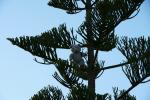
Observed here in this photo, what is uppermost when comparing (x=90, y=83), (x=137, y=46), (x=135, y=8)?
(x=135, y=8)

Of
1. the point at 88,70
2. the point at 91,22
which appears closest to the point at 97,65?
the point at 88,70

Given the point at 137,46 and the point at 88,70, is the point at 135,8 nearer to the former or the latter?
the point at 137,46

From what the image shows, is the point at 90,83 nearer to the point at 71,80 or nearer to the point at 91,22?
the point at 71,80

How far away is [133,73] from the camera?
10188 mm

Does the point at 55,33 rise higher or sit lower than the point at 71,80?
higher

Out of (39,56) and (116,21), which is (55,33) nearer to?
(39,56)

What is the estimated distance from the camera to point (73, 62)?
9852mm

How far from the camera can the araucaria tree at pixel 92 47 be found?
9742 millimetres

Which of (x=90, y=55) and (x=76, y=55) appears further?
(x=90, y=55)

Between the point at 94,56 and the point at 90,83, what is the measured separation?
56 centimetres

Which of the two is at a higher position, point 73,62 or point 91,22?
point 91,22

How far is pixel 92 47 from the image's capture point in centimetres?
1027

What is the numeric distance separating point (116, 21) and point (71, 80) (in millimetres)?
1411

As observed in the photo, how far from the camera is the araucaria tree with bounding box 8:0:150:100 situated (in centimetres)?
974
